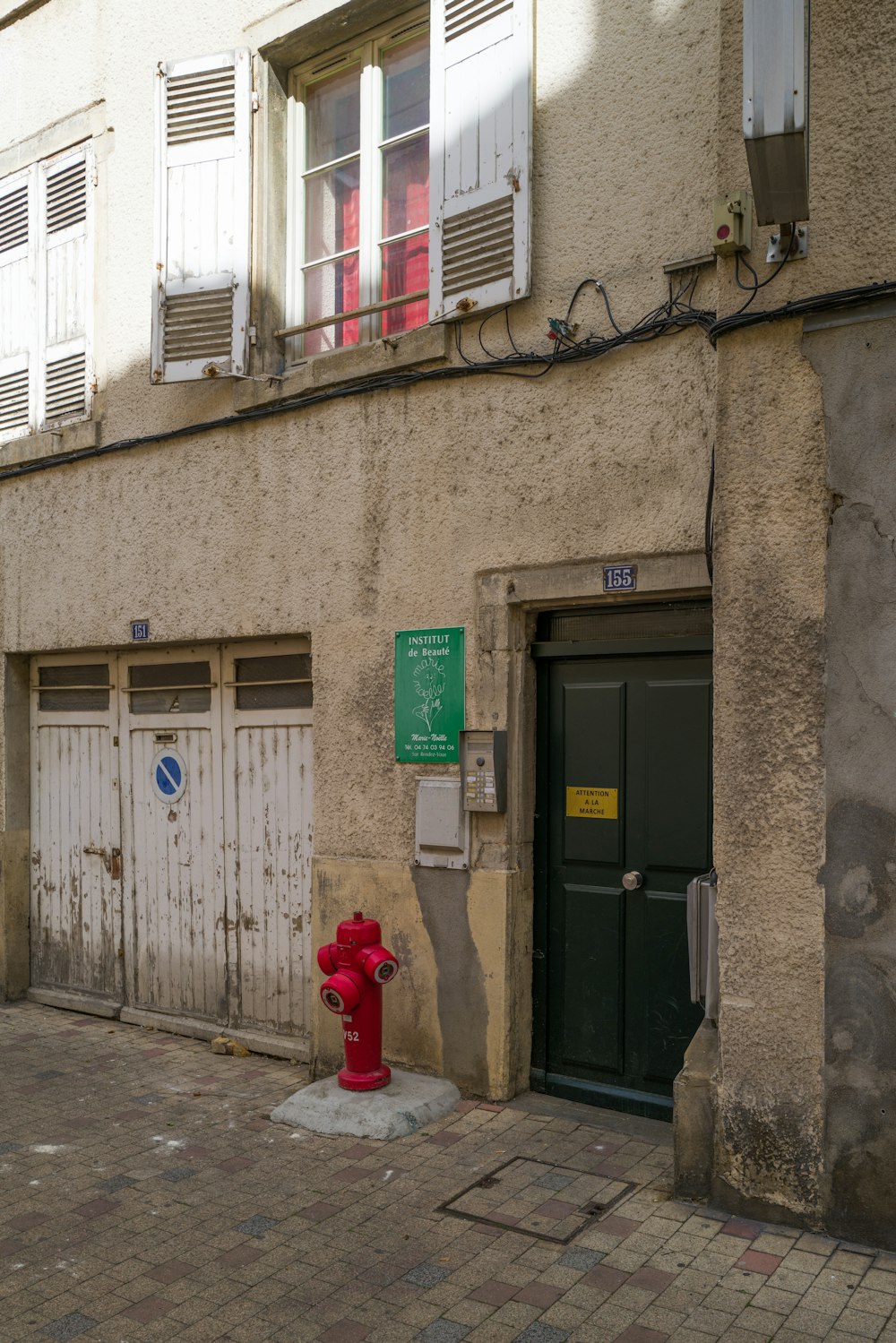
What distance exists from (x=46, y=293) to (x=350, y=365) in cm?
294

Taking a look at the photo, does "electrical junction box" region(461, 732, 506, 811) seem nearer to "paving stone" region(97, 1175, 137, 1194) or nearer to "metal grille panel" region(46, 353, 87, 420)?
A: "paving stone" region(97, 1175, 137, 1194)

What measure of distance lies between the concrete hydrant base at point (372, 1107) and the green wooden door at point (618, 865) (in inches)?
20.3

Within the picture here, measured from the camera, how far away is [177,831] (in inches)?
268

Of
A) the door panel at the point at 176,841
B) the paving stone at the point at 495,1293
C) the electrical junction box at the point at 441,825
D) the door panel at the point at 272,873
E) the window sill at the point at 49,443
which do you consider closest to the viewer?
the paving stone at the point at 495,1293

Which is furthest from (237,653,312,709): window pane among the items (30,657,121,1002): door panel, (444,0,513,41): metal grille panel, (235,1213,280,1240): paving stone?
(444,0,513,41): metal grille panel

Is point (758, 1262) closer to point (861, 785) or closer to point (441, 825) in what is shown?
point (861, 785)

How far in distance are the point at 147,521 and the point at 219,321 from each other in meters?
1.25

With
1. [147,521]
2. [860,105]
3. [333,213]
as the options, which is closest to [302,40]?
[333,213]

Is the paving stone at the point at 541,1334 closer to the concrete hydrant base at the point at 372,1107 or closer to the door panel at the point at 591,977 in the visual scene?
the concrete hydrant base at the point at 372,1107

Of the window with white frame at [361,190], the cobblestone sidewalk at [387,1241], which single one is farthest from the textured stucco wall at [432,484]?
the cobblestone sidewalk at [387,1241]

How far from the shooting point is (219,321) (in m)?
6.29

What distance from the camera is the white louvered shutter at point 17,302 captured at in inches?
299

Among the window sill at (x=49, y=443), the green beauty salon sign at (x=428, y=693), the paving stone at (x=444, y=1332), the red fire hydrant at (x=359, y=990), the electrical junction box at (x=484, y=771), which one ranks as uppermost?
the window sill at (x=49, y=443)

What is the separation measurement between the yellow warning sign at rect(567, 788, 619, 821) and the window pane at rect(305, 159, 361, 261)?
3.29 meters
